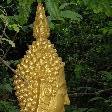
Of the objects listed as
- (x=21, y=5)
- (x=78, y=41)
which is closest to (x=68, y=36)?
(x=78, y=41)

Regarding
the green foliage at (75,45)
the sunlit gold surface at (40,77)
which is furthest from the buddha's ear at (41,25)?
the green foliage at (75,45)

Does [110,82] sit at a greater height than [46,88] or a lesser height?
lesser

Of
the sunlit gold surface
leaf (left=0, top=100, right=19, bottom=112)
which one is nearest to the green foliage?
leaf (left=0, top=100, right=19, bottom=112)

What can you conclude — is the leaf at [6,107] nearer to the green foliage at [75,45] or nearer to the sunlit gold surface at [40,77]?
the green foliage at [75,45]

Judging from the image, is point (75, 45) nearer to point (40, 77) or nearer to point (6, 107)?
point (6, 107)

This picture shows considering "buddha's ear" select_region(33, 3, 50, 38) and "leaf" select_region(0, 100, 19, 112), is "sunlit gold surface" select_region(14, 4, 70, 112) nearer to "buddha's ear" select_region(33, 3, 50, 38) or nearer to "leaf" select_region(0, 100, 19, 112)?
"buddha's ear" select_region(33, 3, 50, 38)

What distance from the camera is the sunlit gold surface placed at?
65.7 inches

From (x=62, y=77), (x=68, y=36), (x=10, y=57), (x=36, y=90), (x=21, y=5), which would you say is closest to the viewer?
(x=36, y=90)

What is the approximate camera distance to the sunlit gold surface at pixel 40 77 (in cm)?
167

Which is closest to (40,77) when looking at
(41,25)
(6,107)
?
(41,25)

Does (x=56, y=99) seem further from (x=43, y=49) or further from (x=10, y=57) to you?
(x=10, y=57)

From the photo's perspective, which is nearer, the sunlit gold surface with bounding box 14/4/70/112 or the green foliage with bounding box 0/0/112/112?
the sunlit gold surface with bounding box 14/4/70/112

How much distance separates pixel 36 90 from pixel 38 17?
37cm

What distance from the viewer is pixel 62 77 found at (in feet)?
5.96
